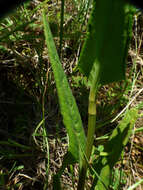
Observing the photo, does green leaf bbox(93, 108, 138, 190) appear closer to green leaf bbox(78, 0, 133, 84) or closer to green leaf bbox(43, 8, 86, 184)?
green leaf bbox(43, 8, 86, 184)

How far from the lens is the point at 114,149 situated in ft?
2.61

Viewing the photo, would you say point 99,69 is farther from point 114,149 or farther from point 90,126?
point 114,149

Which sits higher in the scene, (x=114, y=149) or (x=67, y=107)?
(x=67, y=107)

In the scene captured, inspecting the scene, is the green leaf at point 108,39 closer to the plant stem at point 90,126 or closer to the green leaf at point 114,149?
the plant stem at point 90,126

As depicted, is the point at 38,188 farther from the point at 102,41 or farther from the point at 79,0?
the point at 79,0

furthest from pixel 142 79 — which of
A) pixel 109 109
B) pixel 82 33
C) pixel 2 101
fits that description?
pixel 2 101

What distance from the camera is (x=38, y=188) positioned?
1.05 m

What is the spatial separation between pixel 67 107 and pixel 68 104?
0.01 m

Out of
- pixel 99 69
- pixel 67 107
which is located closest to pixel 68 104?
pixel 67 107

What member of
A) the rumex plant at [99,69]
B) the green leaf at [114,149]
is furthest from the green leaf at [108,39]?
the green leaf at [114,149]

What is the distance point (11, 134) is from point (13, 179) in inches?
8.5

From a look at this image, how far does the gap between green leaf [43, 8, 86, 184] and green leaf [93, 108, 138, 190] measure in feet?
0.30

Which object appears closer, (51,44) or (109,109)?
(51,44)

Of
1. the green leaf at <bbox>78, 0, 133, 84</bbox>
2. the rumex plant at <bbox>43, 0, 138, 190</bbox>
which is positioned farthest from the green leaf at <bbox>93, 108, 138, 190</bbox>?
the green leaf at <bbox>78, 0, 133, 84</bbox>
